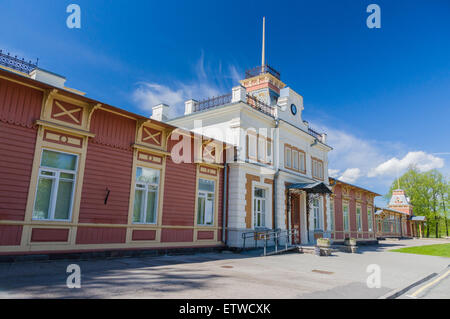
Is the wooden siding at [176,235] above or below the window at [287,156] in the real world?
below

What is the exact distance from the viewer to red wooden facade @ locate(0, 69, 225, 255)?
8.33 metres

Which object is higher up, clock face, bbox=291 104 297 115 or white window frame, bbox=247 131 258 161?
clock face, bbox=291 104 297 115

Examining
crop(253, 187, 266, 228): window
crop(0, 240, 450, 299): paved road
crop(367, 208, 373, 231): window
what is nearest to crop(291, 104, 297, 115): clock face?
crop(253, 187, 266, 228): window

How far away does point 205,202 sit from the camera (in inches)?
558

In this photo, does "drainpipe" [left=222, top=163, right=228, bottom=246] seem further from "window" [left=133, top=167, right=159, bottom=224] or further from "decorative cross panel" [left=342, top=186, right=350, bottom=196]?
"decorative cross panel" [left=342, top=186, right=350, bottom=196]

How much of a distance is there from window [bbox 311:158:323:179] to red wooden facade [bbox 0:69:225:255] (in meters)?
11.5

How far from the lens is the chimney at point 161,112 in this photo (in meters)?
18.6

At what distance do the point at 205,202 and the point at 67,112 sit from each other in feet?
23.2

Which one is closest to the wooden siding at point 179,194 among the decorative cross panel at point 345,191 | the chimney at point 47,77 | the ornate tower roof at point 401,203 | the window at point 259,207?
the window at point 259,207

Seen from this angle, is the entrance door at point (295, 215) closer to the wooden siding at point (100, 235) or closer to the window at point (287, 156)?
the window at point (287, 156)

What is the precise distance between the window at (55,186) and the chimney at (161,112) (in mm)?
9228

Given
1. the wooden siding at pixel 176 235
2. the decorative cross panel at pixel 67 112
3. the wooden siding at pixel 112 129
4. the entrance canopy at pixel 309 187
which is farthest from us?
the entrance canopy at pixel 309 187
